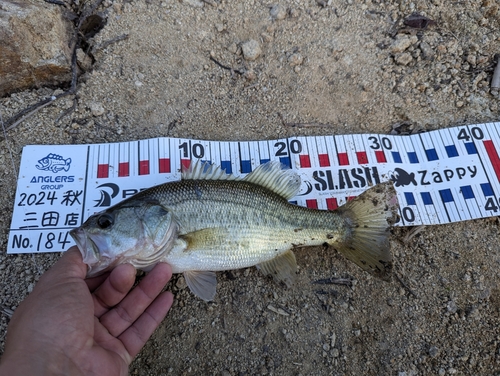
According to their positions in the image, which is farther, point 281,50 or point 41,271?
point 281,50

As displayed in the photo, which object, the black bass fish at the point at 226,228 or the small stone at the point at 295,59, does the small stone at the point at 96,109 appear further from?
the small stone at the point at 295,59

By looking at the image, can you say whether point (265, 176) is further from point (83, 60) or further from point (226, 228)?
point (83, 60)

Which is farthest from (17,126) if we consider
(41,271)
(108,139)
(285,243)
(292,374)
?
(292,374)

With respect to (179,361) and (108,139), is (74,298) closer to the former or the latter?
(179,361)

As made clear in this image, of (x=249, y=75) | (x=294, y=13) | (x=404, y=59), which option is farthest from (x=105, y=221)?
(x=404, y=59)

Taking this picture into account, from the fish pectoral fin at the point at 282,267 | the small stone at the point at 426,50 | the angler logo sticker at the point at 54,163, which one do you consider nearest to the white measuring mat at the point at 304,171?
the angler logo sticker at the point at 54,163

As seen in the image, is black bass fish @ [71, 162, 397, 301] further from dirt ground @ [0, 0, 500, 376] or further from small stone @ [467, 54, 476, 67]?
small stone @ [467, 54, 476, 67]
